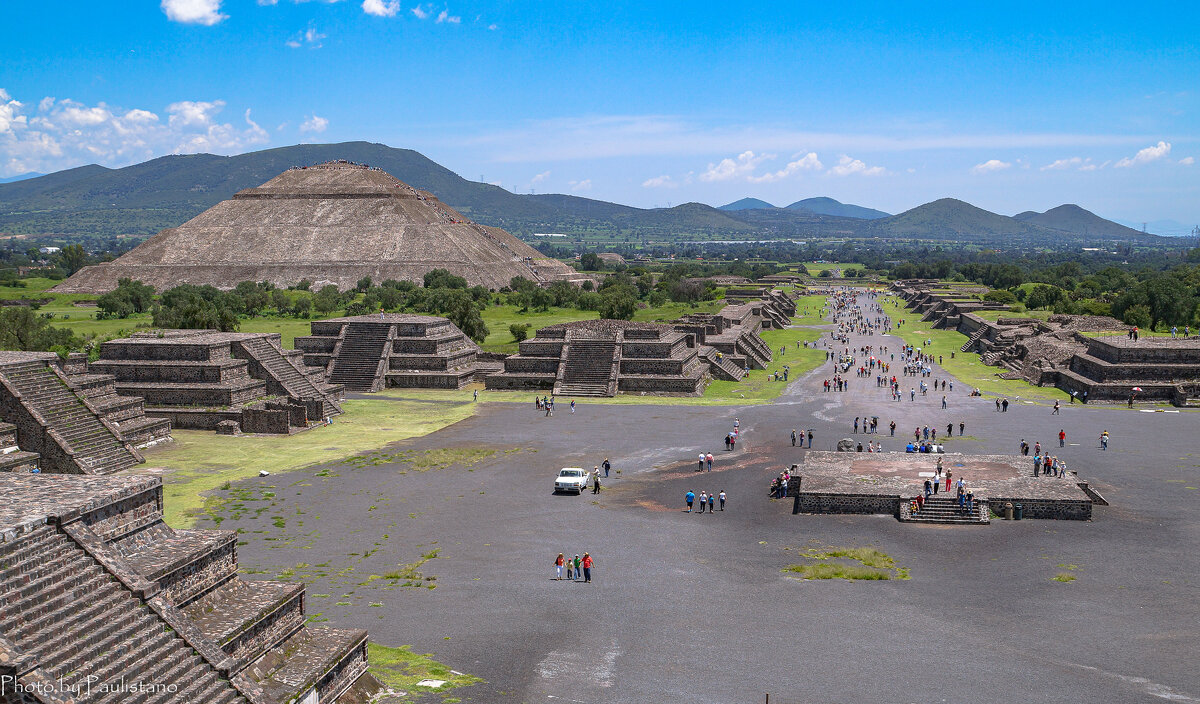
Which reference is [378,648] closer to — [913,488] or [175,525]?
[175,525]

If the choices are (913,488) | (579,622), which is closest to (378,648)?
Answer: (579,622)

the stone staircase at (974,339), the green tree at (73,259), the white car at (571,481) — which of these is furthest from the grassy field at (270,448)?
the green tree at (73,259)

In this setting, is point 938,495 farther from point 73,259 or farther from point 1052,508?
point 73,259

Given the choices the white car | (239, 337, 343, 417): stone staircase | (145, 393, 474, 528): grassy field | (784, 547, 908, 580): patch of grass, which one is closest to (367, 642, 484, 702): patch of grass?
(784, 547, 908, 580): patch of grass

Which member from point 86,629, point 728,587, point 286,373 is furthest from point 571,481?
point 286,373

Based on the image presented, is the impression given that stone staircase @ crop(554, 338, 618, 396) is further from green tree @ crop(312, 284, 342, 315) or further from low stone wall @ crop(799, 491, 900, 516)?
green tree @ crop(312, 284, 342, 315)

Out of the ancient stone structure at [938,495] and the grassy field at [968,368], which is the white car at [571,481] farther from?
the grassy field at [968,368]
